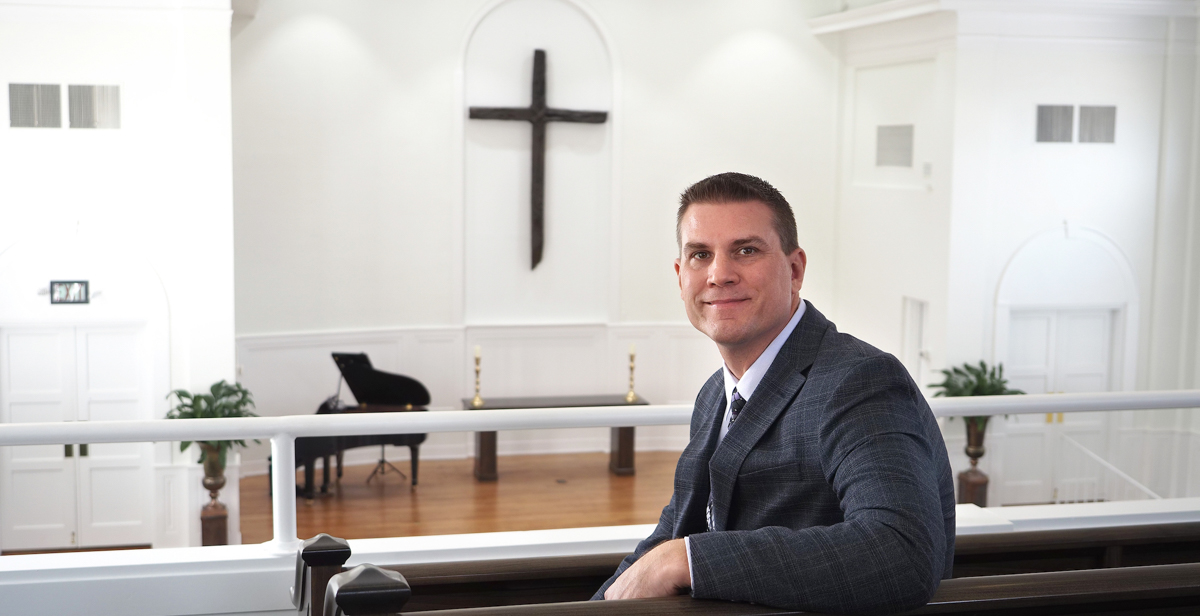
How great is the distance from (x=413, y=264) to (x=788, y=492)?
8513mm

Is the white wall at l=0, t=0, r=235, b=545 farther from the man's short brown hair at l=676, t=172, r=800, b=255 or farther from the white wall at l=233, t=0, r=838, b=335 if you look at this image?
the man's short brown hair at l=676, t=172, r=800, b=255

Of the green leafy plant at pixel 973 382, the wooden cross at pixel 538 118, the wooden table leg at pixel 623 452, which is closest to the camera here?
the green leafy plant at pixel 973 382

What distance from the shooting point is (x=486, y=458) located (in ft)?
30.6

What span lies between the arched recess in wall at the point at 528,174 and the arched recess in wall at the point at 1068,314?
371 cm

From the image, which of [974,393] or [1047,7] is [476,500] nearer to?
[974,393]

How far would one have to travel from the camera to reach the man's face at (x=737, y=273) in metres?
1.74

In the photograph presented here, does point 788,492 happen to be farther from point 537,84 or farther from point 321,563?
point 537,84

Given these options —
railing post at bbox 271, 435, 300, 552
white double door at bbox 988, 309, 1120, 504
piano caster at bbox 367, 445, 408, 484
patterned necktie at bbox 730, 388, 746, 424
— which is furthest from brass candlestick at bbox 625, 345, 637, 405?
patterned necktie at bbox 730, 388, 746, 424

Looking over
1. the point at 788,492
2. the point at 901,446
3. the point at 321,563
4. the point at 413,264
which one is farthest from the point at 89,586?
the point at 413,264

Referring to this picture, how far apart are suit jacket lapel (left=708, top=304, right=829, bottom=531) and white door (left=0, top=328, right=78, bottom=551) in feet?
24.0

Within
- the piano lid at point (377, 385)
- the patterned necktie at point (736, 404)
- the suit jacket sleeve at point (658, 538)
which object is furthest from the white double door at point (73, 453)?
the patterned necktie at point (736, 404)

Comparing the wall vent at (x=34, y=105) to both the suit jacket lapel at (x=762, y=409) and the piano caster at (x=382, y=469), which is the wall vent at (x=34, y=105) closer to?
the piano caster at (x=382, y=469)

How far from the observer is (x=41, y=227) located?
25.2 feet

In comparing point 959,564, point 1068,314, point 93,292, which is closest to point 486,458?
point 93,292
